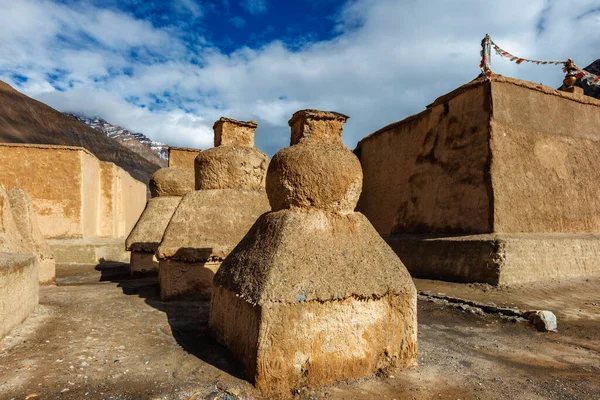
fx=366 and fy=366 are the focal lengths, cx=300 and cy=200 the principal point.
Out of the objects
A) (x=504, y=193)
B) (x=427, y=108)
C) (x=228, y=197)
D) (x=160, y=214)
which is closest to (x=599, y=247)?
(x=504, y=193)

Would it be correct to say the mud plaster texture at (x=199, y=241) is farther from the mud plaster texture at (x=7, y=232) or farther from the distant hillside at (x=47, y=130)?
the distant hillside at (x=47, y=130)

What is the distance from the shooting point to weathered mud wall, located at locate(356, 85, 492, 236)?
7.43 meters

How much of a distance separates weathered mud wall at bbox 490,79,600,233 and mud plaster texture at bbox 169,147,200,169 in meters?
7.34

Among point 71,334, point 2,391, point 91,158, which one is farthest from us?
point 91,158

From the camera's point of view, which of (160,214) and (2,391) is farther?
(160,214)

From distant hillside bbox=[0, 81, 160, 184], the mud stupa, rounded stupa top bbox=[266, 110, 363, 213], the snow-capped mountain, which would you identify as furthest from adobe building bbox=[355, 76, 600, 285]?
the snow-capped mountain

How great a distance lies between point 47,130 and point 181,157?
115ft

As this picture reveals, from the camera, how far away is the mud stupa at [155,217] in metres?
8.27

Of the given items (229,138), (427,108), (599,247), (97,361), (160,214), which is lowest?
(97,361)

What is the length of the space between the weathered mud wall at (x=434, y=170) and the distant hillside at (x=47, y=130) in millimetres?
29454

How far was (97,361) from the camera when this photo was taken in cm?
301

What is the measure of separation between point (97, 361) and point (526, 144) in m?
8.28

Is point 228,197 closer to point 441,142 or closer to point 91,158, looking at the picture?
point 441,142

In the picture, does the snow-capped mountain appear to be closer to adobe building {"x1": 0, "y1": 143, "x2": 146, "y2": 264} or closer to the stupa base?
adobe building {"x1": 0, "y1": 143, "x2": 146, "y2": 264}
